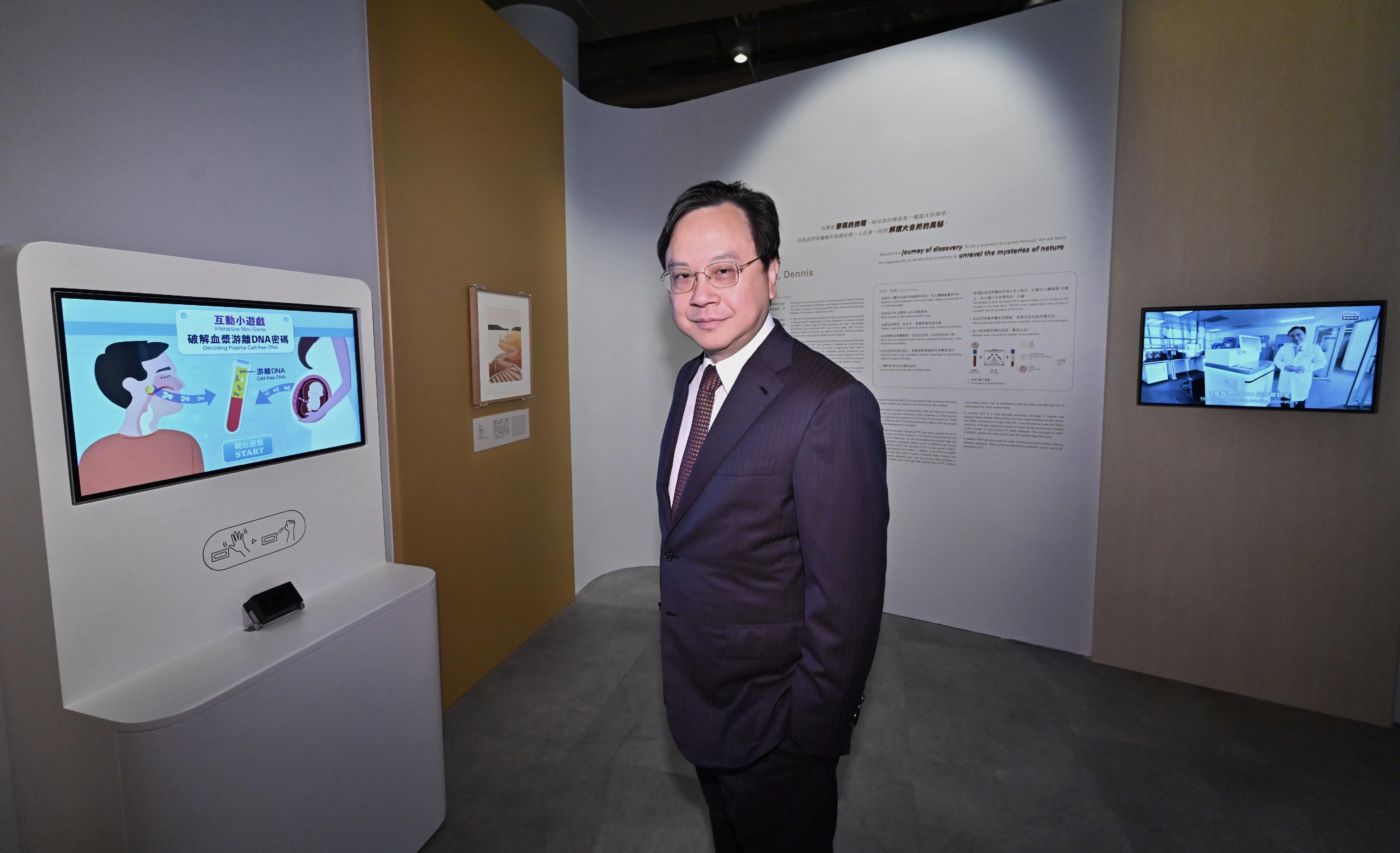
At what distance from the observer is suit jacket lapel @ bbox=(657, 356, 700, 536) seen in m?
1.51

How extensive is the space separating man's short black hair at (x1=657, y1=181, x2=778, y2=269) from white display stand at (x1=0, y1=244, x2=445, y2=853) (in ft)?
3.82

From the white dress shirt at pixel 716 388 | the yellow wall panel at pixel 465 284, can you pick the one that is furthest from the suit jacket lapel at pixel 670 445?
the yellow wall panel at pixel 465 284

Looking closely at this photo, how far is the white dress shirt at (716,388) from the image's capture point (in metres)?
1.40

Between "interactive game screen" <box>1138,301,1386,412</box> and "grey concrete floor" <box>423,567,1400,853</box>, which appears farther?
"interactive game screen" <box>1138,301,1386,412</box>

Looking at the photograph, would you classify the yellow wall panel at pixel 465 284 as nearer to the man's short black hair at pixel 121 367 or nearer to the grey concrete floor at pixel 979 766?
the grey concrete floor at pixel 979 766

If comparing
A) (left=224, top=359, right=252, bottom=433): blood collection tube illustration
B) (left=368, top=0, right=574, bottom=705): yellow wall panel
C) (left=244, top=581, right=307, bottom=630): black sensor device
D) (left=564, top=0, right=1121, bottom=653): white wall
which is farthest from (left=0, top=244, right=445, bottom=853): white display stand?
(left=564, top=0, right=1121, bottom=653): white wall

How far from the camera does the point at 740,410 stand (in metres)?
1.30

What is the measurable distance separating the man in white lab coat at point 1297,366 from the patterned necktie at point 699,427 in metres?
2.77

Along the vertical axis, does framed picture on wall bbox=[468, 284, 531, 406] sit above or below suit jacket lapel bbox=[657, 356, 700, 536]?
above

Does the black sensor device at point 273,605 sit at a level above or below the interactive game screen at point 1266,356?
below

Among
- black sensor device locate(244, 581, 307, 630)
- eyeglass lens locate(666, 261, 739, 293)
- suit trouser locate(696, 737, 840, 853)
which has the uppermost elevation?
eyeglass lens locate(666, 261, 739, 293)

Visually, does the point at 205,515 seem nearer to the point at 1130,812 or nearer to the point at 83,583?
the point at 83,583

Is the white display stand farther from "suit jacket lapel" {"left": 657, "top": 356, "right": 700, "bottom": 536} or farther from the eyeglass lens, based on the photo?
the eyeglass lens

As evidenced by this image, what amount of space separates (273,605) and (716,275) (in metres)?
1.49
